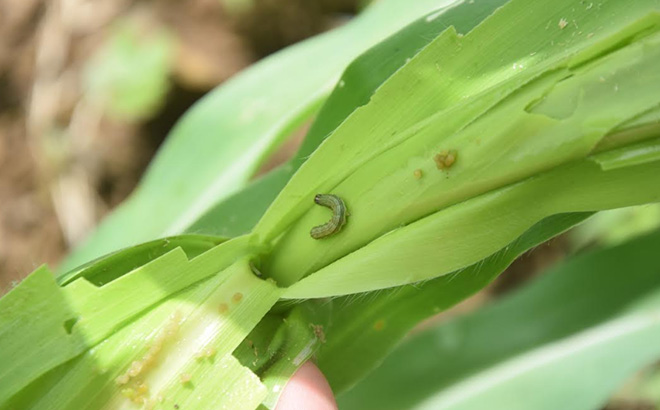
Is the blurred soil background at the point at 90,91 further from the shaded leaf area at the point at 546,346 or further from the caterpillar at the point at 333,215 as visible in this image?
the caterpillar at the point at 333,215

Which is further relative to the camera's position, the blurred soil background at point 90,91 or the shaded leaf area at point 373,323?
the blurred soil background at point 90,91

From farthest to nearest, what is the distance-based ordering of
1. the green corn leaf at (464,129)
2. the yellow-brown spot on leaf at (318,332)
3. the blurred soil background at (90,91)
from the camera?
the blurred soil background at (90,91), the yellow-brown spot on leaf at (318,332), the green corn leaf at (464,129)

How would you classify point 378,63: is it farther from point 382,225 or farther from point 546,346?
point 546,346

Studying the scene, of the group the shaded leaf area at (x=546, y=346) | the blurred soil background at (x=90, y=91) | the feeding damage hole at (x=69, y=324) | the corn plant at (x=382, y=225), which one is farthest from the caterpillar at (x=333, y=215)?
the blurred soil background at (x=90, y=91)

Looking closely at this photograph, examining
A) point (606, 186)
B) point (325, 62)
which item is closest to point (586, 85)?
point (606, 186)

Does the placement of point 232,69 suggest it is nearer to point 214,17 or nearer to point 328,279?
point 214,17

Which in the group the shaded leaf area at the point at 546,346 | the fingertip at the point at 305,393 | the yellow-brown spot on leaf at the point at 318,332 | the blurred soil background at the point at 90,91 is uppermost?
the blurred soil background at the point at 90,91

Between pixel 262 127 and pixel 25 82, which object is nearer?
pixel 262 127

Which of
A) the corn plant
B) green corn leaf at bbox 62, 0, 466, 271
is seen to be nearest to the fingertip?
the corn plant

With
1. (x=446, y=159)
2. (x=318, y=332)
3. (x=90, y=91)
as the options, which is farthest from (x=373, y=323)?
(x=90, y=91)
